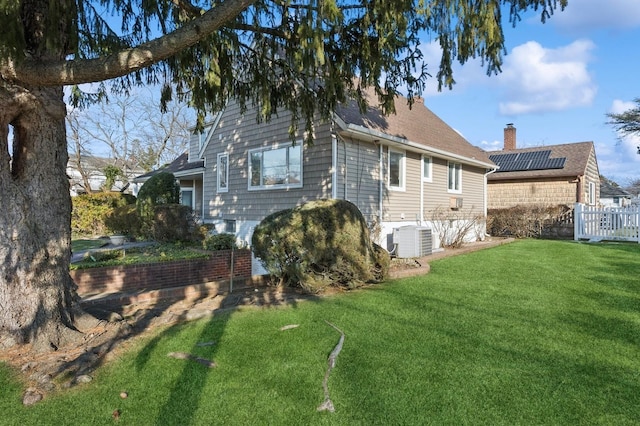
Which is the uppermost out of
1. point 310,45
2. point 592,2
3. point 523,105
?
point 523,105

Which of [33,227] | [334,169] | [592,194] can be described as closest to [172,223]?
[334,169]

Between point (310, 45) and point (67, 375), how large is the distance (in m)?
4.05

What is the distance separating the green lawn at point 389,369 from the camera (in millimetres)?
3023

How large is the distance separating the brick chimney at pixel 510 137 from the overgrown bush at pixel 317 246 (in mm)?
22159

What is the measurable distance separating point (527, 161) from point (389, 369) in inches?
837

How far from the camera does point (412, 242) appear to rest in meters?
10.9

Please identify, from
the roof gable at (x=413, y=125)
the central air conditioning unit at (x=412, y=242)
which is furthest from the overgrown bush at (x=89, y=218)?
the central air conditioning unit at (x=412, y=242)

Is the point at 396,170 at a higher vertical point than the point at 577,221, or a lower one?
higher

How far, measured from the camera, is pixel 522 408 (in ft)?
9.93

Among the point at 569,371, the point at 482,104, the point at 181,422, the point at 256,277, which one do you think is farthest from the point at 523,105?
the point at 181,422

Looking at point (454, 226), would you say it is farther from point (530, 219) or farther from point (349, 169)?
point (349, 169)

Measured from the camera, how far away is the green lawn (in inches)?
119

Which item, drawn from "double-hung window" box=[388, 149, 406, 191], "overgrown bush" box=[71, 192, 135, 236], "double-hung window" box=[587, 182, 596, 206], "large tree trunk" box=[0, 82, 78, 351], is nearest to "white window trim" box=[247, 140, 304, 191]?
"double-hung window" box=[388, 149, 406, 191]

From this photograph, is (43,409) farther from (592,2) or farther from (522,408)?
(592,2)
